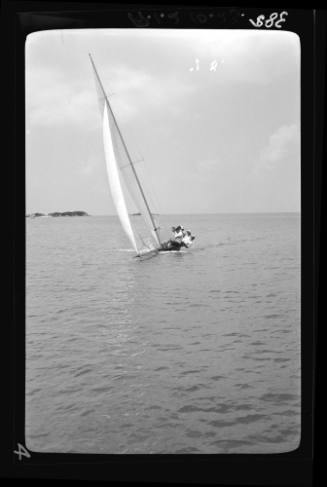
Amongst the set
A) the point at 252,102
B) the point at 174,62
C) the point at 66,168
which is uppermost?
the point at 174,62

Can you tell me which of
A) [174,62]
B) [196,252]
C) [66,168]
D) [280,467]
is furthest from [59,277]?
[280,467]

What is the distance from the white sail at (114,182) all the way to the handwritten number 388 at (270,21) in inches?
24.2

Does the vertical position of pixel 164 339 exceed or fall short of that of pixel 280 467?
it exceeds it

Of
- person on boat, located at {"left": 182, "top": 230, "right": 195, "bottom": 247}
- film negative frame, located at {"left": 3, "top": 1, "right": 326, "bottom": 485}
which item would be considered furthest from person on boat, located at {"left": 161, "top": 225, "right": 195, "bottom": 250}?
film negative frame, located at {"left": 3, "top": 1, "right": 326, "bottom": 485}

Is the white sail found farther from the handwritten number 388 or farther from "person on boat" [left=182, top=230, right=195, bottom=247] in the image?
the handwritten number 388

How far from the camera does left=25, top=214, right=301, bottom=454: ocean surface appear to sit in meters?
1.44

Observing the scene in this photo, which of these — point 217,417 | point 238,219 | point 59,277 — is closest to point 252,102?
point 238,219

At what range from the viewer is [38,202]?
4.92 feet

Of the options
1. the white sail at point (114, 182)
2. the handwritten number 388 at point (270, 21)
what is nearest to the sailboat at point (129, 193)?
the white sail at point (114, 182)

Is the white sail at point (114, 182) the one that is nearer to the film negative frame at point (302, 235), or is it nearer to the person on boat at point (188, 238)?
the person on boat at point (188, 238)

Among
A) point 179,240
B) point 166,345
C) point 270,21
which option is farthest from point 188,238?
point 270,21

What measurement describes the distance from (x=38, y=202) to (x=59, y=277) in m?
0.28

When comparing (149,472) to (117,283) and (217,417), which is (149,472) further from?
(117,283)

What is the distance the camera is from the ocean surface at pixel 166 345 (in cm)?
144
